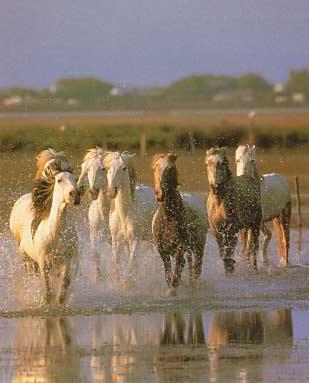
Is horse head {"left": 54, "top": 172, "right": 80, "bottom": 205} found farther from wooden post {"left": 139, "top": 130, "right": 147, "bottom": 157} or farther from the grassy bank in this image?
wooden post {"left": 139, "top": 130, "right": 147, "bottom": 157}

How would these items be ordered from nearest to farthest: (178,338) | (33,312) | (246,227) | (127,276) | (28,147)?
(178,338)
(33,312)
(127,276)
(246,227)
(28,147)

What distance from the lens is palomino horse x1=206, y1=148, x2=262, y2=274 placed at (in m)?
18.9

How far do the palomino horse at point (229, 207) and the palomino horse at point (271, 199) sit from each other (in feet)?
1.67

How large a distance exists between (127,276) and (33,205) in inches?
59.9

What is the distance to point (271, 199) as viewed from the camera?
21.2 metres

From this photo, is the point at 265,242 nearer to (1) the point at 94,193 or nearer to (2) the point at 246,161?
(2) the point at 246,161

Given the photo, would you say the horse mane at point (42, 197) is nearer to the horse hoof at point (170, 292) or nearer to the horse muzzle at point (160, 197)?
the horse muzzle at point (160, 197)

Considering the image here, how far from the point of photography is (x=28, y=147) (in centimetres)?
3959

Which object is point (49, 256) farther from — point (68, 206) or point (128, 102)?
point (128, 102)

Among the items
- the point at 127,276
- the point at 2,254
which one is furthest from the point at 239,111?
the point at 127,276

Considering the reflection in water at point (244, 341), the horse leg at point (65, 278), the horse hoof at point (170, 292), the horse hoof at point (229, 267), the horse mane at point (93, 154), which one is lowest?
the reflection in water at point (244, 341)

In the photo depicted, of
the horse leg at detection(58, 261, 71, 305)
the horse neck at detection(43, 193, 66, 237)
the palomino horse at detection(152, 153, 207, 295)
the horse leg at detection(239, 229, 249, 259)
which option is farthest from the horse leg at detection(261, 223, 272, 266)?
the horse leg at detection(58, 261, 71, 305)

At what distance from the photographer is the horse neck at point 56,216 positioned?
15.8 metres

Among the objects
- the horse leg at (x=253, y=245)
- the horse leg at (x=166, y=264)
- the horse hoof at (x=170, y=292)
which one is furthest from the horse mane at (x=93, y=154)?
the horse leg at (x=253, y=245)
